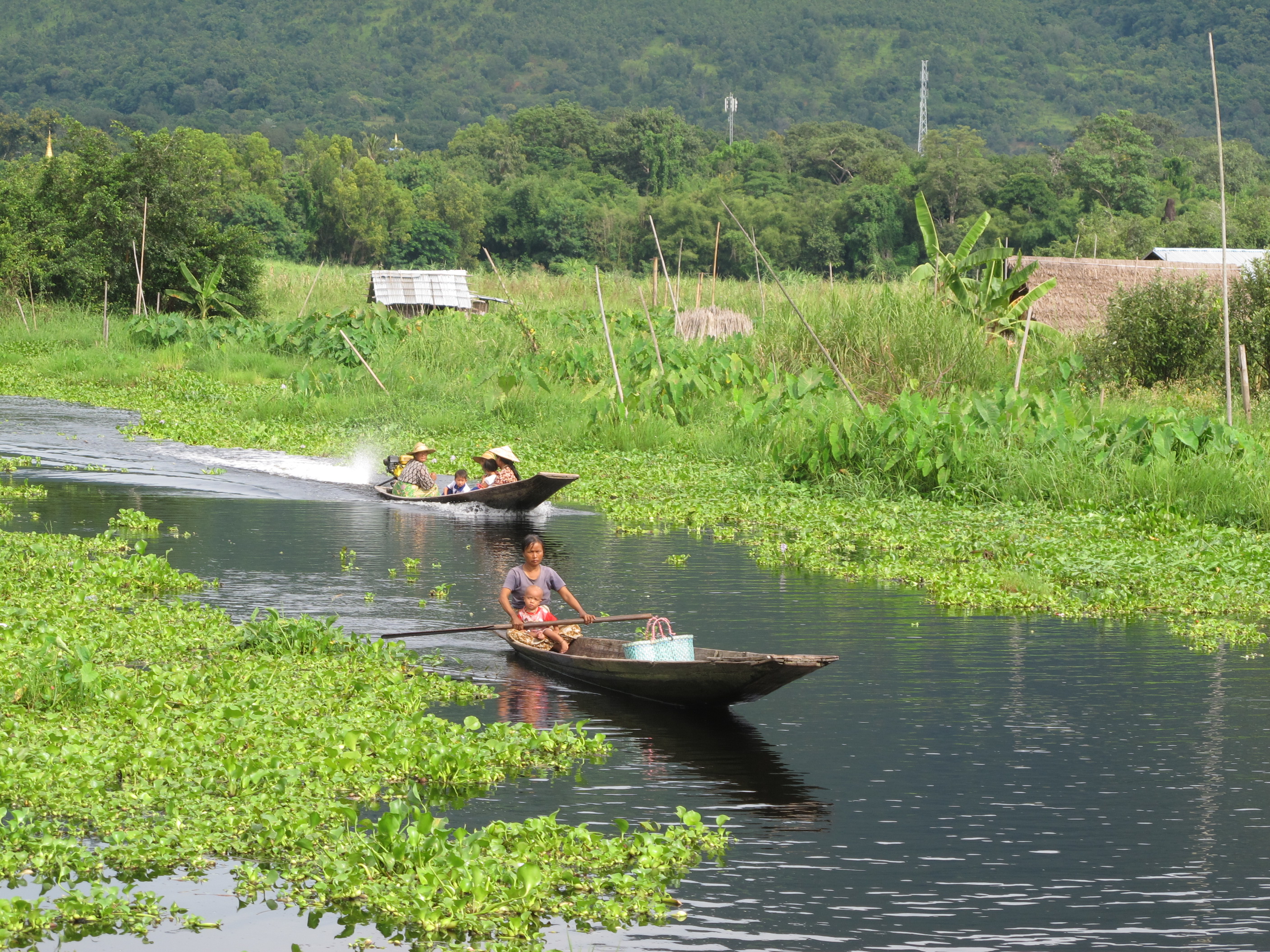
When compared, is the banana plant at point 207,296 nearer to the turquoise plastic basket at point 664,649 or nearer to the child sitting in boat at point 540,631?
the child sitting in boat at point 540,631

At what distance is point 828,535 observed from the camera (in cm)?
1476

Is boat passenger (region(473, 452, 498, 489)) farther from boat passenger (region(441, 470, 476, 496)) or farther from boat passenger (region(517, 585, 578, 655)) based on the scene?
boat passenger (region(517, 585, 578, 655))

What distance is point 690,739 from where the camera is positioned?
28.3 feet

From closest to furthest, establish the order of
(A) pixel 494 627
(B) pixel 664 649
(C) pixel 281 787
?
(C) pixel 281 787
(B) pixel 664 649
(A) pixel 494 627

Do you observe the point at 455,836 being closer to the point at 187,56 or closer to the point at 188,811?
the point at 188,811

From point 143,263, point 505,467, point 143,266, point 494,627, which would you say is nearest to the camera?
point 494,627

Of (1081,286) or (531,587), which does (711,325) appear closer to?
(1081,286)

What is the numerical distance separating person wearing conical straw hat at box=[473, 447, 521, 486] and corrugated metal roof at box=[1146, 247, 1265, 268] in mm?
19189

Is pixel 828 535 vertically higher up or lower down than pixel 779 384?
lower down

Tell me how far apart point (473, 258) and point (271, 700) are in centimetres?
5836

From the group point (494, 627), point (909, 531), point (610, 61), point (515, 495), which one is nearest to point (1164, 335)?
point (909, 531)

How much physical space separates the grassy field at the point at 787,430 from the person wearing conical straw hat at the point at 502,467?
3.76 ft

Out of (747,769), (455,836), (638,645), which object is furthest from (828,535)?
(455,836)

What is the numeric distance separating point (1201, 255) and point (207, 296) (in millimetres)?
22488
